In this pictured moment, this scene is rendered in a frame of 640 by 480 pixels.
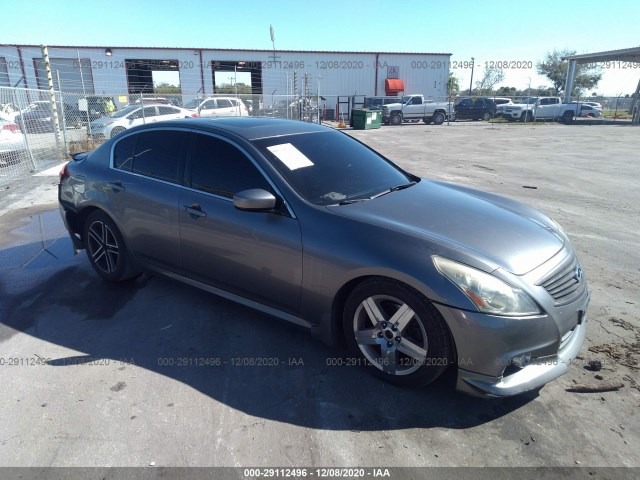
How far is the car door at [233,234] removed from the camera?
3.03 metres

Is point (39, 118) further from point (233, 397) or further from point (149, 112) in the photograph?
point (233, 397)

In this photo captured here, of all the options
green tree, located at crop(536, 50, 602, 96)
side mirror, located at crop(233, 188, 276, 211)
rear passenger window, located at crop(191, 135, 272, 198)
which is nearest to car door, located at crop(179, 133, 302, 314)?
rear passenger window, located at crop(191, 135, 272, 198)

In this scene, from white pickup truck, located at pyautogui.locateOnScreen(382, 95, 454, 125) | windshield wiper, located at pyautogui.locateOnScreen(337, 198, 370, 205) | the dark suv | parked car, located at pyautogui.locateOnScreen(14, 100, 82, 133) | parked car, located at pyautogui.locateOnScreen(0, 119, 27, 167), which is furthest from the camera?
the dark suv

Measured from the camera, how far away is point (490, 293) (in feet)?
7.87

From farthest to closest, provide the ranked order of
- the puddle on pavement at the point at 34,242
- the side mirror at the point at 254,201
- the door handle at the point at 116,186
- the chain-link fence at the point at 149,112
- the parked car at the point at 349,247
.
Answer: the chain-link fence at the point at 149,112
the puddle on pavement at the point at 34,242
the door handle at the point at 116,186
the side mirror at the point at 254,201
the parked car at the point at 349,247

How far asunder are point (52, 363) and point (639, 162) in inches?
603

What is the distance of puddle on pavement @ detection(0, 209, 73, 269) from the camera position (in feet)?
16.5

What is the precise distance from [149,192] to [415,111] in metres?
30.0

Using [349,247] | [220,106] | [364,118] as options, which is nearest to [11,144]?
[349,247]

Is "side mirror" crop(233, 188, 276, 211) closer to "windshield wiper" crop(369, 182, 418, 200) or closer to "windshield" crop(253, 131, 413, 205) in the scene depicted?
"windshield" crop(253, 131, 413, 205)

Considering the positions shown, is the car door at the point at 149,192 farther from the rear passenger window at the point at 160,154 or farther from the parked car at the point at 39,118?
the parked car at the point at 39,118

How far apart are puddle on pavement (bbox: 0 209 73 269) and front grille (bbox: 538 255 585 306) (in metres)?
5.02

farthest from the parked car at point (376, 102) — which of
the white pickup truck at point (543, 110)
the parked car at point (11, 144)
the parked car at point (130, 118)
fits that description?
the parked car at point (11, 144)

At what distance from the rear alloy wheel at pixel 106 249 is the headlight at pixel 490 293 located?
3.14 metres
